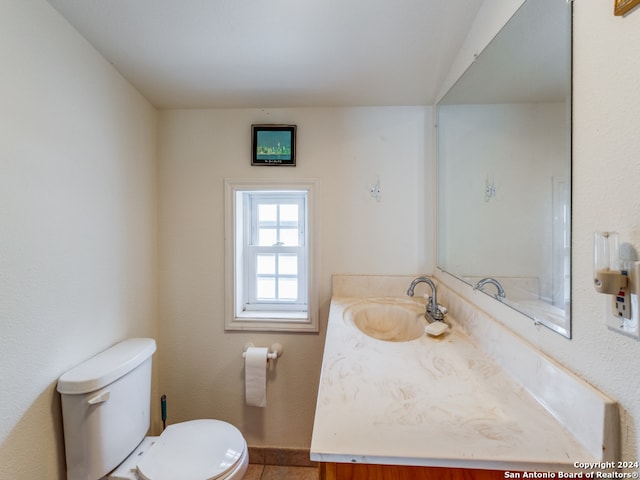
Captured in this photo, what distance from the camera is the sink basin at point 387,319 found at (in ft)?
4.28

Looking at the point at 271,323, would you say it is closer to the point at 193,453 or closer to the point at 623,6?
the point at 193,453

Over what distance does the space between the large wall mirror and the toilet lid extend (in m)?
1.23

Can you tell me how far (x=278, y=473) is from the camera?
1493 millimetres

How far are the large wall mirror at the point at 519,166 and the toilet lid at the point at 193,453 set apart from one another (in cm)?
123

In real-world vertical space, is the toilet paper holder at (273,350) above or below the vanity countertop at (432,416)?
below

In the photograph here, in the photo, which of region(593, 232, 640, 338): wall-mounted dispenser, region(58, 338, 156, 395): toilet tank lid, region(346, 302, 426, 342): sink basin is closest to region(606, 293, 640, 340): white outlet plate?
region(593, 232, 640, 338): wall-mounted dispenser

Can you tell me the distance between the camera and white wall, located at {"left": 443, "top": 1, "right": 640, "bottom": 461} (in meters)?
0.49

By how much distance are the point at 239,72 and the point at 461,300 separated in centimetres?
152

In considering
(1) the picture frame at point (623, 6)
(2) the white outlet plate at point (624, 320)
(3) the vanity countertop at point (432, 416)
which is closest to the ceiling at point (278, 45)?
(1) the picture frame at point (623, 6)

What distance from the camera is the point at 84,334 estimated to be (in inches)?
42.3

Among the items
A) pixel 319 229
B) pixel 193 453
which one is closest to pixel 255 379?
pixel 193 453

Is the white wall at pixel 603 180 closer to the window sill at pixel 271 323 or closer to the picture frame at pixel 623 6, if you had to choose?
the picture frame at pixel 623 6

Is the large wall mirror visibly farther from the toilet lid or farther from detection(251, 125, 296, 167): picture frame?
the toilet lid

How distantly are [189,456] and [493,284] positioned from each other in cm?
139
